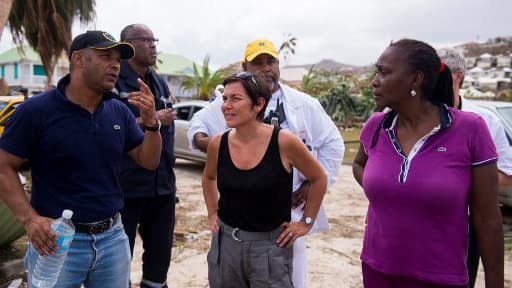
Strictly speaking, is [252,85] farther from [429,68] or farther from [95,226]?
[95,226]

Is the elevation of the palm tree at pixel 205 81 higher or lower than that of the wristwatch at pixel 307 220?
lower

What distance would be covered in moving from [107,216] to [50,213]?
0.28 m

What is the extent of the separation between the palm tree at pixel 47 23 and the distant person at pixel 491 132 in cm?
1536

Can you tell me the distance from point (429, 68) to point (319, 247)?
12.2ft

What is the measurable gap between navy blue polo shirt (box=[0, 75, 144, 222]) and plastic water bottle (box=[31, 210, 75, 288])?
8 cm

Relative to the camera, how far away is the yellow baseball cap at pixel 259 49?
9.36ft

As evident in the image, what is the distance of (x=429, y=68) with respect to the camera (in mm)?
2000

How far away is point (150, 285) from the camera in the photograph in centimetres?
338

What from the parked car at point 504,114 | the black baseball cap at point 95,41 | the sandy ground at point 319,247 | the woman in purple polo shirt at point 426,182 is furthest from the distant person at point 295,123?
the parked car at point 504,114

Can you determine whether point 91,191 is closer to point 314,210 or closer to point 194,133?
point 194,133

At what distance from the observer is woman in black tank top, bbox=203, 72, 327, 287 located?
2.27m

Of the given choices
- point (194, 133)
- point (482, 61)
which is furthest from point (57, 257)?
point (482, 61)

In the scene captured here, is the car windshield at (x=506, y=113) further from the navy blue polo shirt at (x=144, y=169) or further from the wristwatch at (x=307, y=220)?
the navy blue polo shirt at (x=144, y=169)

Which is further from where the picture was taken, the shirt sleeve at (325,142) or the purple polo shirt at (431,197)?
the shirt sleeve at (325,142)
